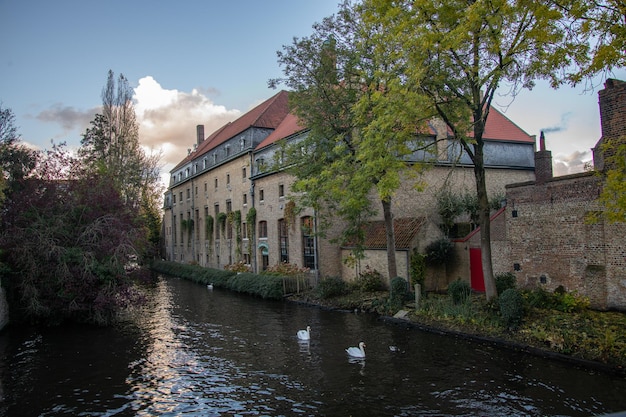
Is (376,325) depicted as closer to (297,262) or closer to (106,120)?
(297,262)

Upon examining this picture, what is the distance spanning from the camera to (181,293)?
26.5 metres

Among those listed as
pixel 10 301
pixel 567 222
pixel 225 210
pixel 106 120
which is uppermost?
pixel 106 120

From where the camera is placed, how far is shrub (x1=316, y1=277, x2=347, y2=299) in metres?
20.1

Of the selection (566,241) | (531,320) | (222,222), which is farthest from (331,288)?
(222,222)

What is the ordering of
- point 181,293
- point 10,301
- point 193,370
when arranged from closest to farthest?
1. point 193,370
2. point 10,301
3. point 181,293

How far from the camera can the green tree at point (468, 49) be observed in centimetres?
1020

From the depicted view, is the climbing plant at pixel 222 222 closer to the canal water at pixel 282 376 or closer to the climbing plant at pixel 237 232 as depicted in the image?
the climbing plant at pixel 237 232

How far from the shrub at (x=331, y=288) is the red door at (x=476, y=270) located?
5633mm

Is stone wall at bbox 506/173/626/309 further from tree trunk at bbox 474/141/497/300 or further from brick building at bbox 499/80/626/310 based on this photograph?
tree trunk at bbox 474/141/497/300

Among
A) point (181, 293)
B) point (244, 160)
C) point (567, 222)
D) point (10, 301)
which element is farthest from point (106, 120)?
point (567, 222)

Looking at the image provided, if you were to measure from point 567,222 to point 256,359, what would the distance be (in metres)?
10.2

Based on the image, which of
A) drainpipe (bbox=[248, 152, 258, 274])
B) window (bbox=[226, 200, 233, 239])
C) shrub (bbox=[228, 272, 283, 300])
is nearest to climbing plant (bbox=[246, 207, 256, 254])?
drainpipe (bbox=[248, 152, 258, 274])

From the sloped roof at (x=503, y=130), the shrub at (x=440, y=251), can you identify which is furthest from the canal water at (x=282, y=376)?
the sloped roof at (x=503, y=130)

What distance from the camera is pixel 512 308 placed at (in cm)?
1205
